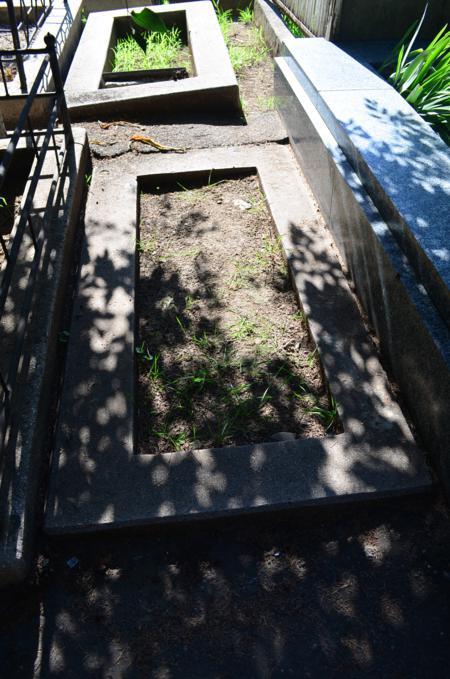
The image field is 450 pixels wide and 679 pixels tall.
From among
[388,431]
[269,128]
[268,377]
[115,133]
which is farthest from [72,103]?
[388,431]

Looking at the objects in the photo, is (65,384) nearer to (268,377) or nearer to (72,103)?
(268,377)

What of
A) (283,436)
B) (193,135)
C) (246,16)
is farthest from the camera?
(246,16)

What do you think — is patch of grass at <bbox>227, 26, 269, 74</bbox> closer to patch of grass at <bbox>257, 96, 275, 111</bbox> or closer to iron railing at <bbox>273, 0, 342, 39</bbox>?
iron railing at <bbox>273, 0, 342, 39</bbox>

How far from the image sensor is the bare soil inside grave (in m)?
3.13

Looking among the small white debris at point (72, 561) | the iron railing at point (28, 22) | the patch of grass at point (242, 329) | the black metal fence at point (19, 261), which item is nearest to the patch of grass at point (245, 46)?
the iron railing at point (28, 22)

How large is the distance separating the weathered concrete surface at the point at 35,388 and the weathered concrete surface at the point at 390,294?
1.92 metres

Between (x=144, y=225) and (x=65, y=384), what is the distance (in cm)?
194

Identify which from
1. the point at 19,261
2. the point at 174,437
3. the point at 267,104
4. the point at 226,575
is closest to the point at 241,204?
the point at 19,261

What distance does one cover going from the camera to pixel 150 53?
8.12 metres

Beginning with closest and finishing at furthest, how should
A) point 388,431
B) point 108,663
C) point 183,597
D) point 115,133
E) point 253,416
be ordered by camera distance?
1. point 108,663
2. point 183,597
3. point 388,431
4. point 253,416
5. point 115,133

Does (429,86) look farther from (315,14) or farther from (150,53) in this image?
(150,53)

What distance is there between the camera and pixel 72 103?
6.11 meters

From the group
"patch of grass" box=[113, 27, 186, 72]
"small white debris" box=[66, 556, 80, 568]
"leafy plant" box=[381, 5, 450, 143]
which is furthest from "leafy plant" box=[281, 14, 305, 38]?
"small white debris" box=[66, 556, 80, 568]

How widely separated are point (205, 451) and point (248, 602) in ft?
2.40
